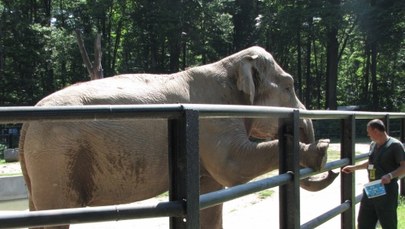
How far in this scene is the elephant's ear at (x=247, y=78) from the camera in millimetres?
5402

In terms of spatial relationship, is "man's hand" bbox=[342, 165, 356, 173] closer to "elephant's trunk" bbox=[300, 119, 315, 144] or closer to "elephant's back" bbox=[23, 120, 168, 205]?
"elephant's trunk" bbox=[300, 119, 315, 144]

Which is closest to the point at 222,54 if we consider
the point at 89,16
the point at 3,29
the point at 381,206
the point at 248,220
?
the point at 89,16

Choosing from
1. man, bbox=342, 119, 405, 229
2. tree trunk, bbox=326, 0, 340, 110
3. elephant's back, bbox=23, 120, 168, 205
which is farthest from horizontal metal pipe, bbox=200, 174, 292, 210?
tree trunk, bbox=326, 0, 340, 110

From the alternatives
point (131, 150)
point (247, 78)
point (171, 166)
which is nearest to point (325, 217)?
point (131, 150)

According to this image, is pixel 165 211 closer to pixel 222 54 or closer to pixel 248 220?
pixel 248 220

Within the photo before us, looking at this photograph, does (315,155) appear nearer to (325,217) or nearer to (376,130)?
(325,217)

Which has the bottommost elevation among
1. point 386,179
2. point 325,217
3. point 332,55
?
point 325,217

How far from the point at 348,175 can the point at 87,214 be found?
373 centimetres

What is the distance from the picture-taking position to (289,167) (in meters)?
3.38

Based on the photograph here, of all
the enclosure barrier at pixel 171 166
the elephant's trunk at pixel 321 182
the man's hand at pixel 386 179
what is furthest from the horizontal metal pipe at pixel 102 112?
the man's hand at pixel 386 179

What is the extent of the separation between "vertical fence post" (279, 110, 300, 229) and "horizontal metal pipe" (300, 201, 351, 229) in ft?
→ 0.89

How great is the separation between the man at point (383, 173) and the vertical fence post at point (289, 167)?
2.27m

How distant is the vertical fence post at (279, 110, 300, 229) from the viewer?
132 inches

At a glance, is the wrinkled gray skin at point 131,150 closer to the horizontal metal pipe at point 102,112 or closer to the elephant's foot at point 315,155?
the elephant's foot at point 315,155
